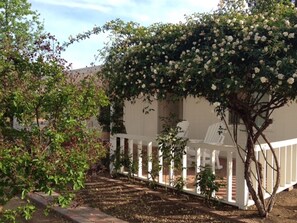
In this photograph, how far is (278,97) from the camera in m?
4.82

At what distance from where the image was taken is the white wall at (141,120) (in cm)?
1395

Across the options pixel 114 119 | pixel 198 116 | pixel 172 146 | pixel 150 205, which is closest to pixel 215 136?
Result: pixel 198 116

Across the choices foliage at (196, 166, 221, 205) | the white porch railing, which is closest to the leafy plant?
the white porch railing

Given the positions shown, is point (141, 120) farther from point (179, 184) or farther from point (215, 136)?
point (179, 184)

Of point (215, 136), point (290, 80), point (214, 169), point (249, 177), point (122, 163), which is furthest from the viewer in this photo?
point (215, 136)

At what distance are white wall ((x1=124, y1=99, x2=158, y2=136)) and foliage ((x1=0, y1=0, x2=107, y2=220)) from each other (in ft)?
30.9

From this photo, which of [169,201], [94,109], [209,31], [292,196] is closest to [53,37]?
[94,109]

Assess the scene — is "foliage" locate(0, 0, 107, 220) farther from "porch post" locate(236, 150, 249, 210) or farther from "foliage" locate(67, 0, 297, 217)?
"porch post" locate(236, 150, 249, 210)

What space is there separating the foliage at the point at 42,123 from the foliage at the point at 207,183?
2.11 m

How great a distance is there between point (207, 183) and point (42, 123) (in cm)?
276

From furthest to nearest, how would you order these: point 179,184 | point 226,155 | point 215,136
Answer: point 215,136 → point 226,155 → point 179,184

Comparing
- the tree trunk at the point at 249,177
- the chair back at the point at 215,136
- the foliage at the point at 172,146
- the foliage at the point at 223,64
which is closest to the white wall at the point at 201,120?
the chair back at the point at 215,136

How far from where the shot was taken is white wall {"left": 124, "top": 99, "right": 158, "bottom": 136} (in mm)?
13953

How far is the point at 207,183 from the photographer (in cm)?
588
